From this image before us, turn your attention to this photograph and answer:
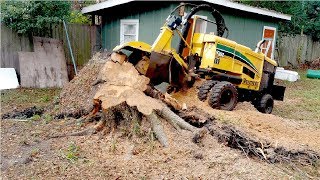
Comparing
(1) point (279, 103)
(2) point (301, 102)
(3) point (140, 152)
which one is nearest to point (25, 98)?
(3) point (140, 152)

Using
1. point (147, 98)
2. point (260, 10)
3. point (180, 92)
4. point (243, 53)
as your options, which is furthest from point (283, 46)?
point (147, 98)

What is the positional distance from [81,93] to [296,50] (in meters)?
15.1

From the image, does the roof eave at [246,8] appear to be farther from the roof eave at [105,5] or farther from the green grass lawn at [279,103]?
the green grass lawn at [279,103]

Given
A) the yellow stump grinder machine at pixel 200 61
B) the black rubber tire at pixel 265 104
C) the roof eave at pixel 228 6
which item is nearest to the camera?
the yellow stump grinder machine at pixel 200 61

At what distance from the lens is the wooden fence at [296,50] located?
17281mm

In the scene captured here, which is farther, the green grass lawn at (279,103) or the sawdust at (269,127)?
the green grass lawn at (279,103)

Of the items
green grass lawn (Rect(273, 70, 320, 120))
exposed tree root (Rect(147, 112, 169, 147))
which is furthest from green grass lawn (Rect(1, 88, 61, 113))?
green grass lawn (Rect(273, 70, 320, 120))

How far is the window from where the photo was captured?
1066cm

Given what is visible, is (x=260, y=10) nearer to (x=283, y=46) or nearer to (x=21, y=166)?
(x=283, y=46)

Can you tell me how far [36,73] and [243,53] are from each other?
5.90 metres

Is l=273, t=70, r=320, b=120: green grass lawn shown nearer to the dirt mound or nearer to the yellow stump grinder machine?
the yellow stump grinder machine

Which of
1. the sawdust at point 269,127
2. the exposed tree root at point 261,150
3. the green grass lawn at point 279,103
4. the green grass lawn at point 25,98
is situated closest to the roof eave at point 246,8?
the green grass lawn at point 279,103

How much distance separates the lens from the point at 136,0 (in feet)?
32.2

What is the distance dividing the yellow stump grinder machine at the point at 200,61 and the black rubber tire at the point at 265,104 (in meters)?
0.02
